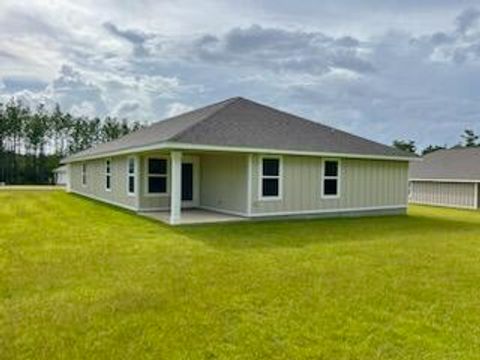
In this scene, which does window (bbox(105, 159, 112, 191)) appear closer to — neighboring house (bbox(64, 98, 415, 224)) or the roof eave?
neighboring house (bbox(64, 98, 415, 224))

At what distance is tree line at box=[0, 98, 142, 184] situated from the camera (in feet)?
165

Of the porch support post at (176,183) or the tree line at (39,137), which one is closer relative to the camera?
the porch support post at (176,183)

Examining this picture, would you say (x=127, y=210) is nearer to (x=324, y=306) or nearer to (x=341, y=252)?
(x=341, y=252)

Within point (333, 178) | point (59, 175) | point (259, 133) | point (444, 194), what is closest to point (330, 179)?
point (333, 178)

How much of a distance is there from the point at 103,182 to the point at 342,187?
1126 cm

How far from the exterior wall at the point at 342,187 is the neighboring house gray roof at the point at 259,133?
0.48 metres

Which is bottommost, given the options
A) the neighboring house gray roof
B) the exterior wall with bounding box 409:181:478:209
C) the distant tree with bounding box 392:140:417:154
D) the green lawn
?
the green lawn

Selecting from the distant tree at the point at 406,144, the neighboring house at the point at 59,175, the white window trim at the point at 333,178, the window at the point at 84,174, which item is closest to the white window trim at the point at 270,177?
the white window trim at the point at 333,178

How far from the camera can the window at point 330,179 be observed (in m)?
17.0

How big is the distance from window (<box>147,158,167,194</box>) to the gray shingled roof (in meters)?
15.6

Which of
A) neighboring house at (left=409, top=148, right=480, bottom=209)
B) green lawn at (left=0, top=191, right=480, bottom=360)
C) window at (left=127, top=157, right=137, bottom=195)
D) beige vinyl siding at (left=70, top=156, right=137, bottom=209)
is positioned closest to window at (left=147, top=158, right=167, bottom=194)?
window at (left=127, top=157, right=137, bottom=195)

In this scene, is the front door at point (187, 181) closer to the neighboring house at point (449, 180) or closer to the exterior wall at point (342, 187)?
the exterior wall at point (342, 187)

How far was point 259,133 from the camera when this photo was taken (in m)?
16.3

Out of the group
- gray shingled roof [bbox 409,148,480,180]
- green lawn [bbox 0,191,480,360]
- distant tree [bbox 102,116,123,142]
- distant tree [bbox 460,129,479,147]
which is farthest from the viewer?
distant tree [bbox 102,116,123,142]
